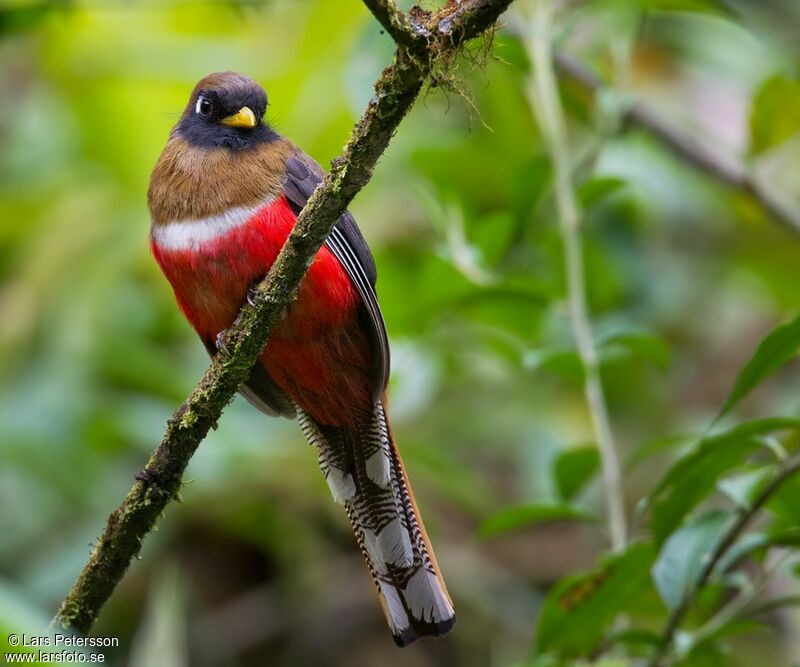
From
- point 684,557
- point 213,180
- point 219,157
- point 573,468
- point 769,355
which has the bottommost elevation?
point 684,557

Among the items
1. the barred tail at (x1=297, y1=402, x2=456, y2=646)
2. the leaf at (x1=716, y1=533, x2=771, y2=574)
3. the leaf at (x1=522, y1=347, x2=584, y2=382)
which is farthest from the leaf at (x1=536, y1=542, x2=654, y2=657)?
the leaf at (x1=522, y1=347, x2=584, y2=382)

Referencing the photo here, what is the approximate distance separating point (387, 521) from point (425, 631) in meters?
0.40

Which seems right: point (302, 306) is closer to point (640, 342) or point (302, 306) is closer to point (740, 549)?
point (640, 342)

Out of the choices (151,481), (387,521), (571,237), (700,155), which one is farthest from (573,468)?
(700,155)

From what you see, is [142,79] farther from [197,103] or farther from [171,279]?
[171,279]

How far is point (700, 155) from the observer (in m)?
5.19

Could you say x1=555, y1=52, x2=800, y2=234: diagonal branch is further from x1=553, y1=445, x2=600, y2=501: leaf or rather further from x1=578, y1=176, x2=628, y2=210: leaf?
x1=553, y1=445, x2=600, y2=501: leaf

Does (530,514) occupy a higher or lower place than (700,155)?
lower

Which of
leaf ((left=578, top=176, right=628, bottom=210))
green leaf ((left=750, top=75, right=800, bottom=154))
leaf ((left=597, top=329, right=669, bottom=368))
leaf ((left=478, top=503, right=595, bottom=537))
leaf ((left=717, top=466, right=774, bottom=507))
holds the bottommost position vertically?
leaf ((left=717, top=466, right=774, bottom=507))

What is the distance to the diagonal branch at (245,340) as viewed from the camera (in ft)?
8.08

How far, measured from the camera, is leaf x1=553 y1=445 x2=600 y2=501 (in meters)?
3.67

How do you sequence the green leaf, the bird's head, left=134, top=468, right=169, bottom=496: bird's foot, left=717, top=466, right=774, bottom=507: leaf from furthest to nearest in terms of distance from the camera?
the green leaf
the bird's head
left=134, top=468, right=169, bottom=496: bird's foot
left=717, top=466, right=774, bottom=507: leaf

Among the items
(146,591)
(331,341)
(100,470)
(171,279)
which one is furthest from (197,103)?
(146,591)

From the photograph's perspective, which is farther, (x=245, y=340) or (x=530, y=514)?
(x=530, y=514)
